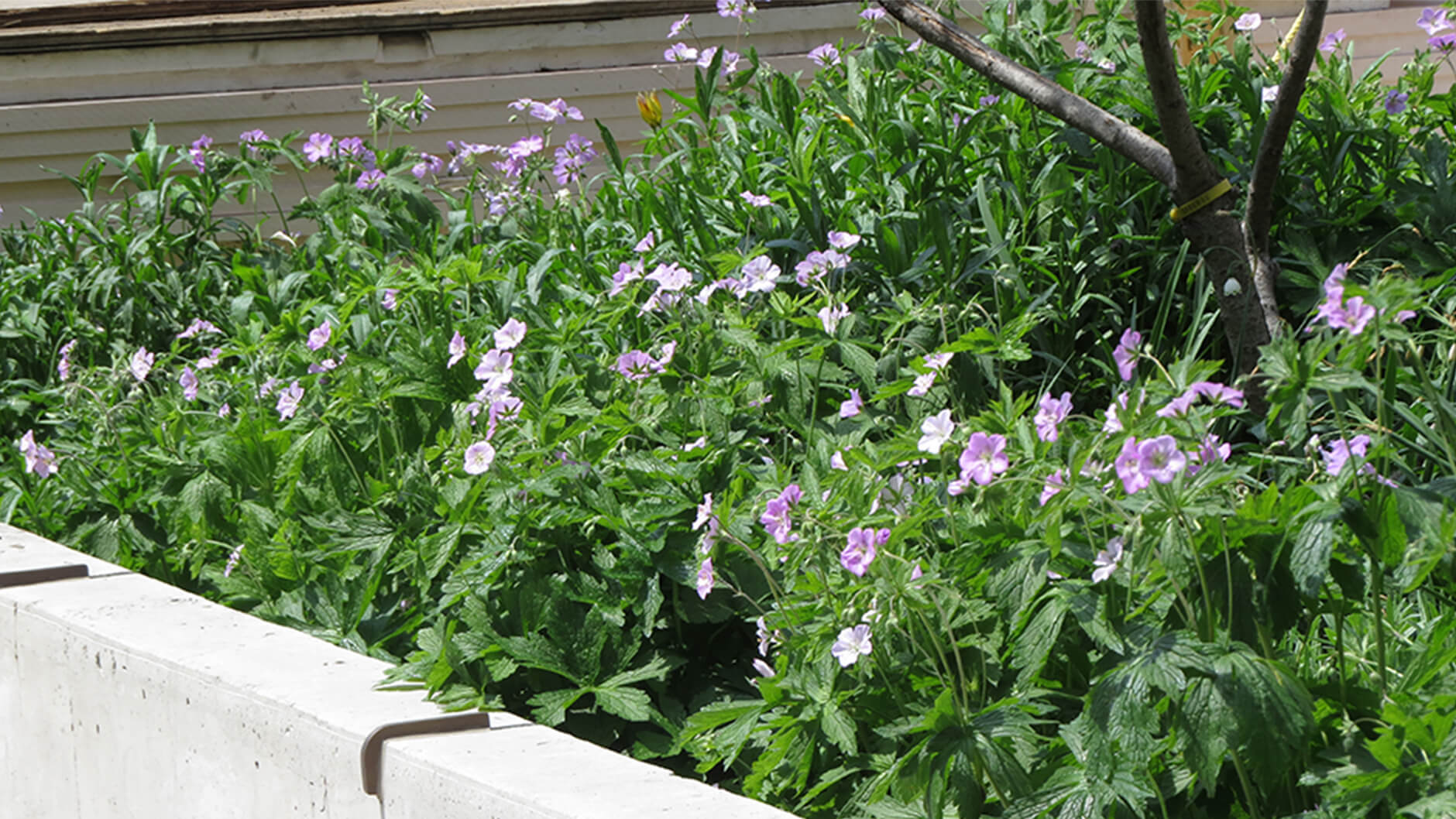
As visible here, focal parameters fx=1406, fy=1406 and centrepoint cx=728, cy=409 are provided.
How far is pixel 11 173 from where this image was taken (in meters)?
6.73

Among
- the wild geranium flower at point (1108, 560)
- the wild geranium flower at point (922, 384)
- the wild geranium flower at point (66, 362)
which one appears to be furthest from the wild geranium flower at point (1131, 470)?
the wild geranium flower at point (66, 362)

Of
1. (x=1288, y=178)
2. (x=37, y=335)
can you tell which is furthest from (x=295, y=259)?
(x=1288, y=178)

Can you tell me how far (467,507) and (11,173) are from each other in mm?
5455

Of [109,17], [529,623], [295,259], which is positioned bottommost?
[529,623]

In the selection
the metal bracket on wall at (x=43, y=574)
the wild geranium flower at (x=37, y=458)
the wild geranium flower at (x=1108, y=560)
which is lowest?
the metal bracket on wall at (x=43, y=574)

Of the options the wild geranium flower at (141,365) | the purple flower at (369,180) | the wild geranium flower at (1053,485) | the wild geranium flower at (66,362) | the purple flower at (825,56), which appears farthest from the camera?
the purple flower at (369,180)

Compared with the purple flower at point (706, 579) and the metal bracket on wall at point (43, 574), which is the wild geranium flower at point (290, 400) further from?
the purple flower at point (706, 579)

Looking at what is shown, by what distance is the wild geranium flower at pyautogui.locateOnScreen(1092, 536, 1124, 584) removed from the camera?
5.27 feet

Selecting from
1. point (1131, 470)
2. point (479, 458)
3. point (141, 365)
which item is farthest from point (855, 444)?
point (141, 365)

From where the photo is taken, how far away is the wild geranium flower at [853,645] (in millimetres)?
1770

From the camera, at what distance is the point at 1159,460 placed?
4.90ft

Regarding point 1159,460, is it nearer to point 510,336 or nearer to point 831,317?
point 831,317

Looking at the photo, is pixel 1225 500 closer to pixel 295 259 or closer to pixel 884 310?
pixel 884 310

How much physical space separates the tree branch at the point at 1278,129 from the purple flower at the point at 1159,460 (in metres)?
1.29
